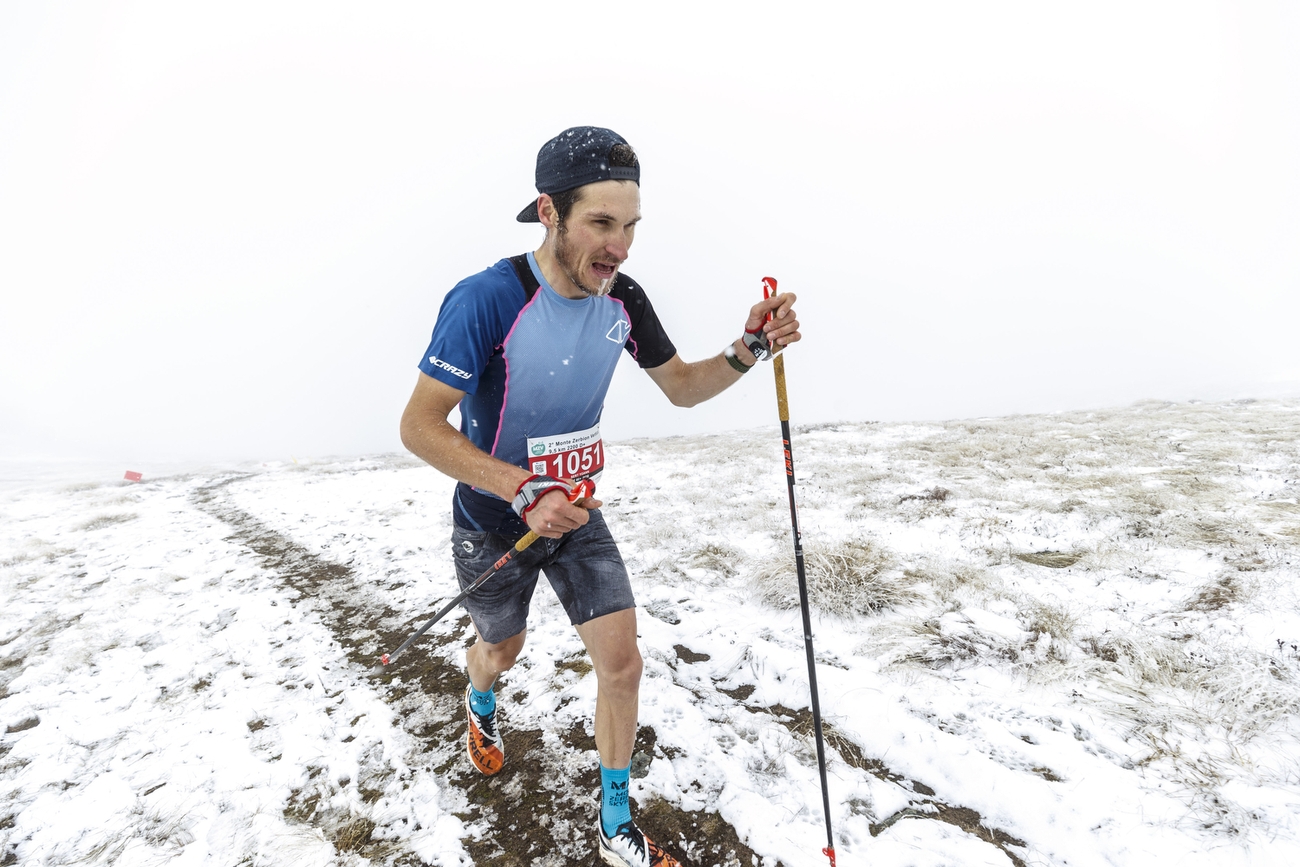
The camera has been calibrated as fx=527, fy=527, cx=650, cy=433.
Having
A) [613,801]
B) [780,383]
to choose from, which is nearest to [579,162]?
[780,383]

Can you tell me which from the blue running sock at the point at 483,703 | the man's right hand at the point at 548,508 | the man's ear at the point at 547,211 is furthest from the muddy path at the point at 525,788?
the man's ear at the point at 547,211

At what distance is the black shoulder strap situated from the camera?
305 cm

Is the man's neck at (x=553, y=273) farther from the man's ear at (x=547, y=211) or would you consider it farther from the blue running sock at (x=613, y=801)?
Result: the blue running sock at (x=613, y=801)

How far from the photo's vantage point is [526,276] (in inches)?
121

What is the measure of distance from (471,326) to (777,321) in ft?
6.12

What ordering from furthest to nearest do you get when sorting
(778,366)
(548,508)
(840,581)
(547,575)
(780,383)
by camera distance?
(840,581), (780,383), (778,366), (547,575), (548,508)

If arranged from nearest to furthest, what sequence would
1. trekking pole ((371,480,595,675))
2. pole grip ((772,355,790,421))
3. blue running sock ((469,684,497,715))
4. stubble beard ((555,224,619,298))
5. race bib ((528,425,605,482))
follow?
trekking pole ((371,480,595,675)) < stubble beard ((555,224,619,298)) < race bib ((528,425,605,482)) < pole grip ((772,355,790,421)) < blue running sock ((469,684,497,715))

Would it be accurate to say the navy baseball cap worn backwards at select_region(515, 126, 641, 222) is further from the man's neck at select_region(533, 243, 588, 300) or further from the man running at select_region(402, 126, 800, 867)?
the man's neck at select_region(533, 243, 588, 300)

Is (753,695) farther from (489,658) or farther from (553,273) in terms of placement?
(553,273)

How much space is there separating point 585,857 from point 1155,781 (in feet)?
11.0

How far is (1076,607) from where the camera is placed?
4.72m

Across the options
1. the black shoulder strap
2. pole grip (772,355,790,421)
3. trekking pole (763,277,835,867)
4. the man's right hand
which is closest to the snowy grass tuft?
trekking pole (763,277,835,867)

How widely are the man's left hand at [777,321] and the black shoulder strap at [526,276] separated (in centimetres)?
134

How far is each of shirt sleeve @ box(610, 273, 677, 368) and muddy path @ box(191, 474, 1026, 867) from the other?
2.88m
